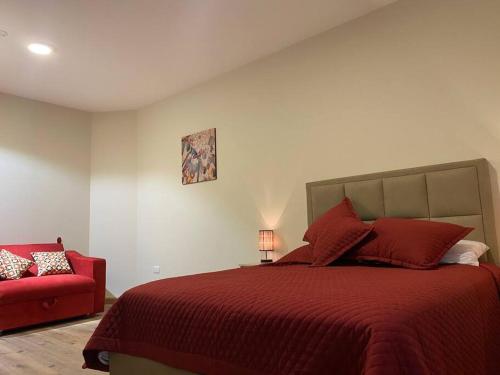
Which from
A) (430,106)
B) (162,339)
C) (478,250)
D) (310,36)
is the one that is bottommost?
(162,339)

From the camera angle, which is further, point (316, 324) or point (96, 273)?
point (96, 273)

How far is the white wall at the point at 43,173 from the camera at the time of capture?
4.52 meters

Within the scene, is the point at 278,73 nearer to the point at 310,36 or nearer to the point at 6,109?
the point at 310,36

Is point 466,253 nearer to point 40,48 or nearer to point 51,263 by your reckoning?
point 40,48

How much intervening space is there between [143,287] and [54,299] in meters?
2.51

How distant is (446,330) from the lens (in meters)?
1.27

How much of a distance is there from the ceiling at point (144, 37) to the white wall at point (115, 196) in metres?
0.82

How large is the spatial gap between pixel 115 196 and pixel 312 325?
446 centimetres

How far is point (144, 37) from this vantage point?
11.0 feet

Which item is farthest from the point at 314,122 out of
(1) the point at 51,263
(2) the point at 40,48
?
(1) the point at 51,263

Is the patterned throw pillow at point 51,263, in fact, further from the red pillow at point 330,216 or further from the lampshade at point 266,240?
the red pillow at point 330,216

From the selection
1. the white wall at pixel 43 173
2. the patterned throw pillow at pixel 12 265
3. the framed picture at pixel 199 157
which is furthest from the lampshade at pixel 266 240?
the white wall at pixel 43 173

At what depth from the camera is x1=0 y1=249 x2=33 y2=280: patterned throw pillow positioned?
3.83 metres

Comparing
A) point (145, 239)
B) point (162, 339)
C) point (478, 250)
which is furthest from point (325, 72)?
point (145, 239)
